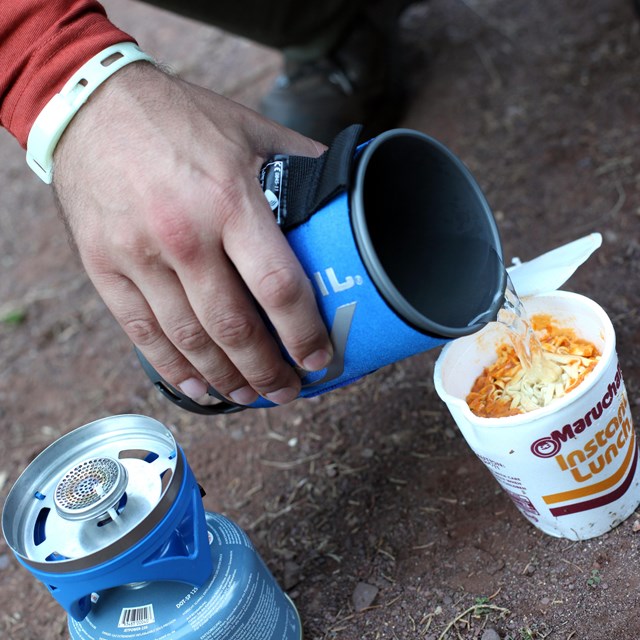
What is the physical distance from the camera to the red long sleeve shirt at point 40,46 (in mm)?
1386

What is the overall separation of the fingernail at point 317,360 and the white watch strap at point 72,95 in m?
0.55

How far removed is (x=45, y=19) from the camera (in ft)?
4.66

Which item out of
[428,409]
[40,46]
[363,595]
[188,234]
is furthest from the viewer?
[428,409]

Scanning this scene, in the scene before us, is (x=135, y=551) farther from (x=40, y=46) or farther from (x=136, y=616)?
(x=40, y=46)

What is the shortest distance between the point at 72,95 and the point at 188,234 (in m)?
0.37

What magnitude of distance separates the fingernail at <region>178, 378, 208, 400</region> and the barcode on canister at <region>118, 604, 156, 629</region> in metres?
0.34

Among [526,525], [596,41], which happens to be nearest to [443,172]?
→ [526,525]

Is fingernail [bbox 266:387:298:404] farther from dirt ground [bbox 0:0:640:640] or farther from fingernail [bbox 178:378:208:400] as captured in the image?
dirt ground [bbox 0:0:640:640]

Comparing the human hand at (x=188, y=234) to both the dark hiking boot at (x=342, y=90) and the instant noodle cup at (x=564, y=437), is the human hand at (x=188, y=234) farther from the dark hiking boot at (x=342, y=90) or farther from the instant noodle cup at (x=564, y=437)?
the dark hiking boot at (x=342, y=90)

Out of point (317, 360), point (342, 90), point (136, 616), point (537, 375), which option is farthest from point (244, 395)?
point (342, 90)

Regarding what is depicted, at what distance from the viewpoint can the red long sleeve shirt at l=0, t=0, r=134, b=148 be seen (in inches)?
54.6

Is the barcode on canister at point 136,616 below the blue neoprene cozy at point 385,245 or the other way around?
below

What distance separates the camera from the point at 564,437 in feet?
4.31

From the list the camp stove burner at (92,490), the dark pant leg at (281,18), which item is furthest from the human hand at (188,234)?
the dark pant leg at (281,18)
